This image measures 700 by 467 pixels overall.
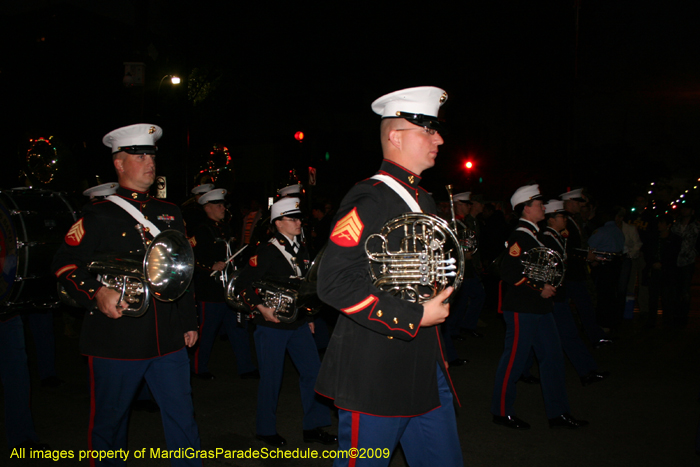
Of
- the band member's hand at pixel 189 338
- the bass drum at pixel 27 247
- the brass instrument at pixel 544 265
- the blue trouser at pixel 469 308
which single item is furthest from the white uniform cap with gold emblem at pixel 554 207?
the bass drum at pixel 27 247

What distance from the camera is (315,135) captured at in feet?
47.0

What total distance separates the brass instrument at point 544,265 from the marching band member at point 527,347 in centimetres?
5

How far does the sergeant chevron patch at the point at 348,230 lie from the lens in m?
2.29

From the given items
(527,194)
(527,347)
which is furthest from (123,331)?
(527,194)

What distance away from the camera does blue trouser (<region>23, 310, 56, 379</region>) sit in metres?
6.20

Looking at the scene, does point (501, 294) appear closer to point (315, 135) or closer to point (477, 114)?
point (315, 135)

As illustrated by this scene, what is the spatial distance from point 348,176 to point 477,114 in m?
9.14

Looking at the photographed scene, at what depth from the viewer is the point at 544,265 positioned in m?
5.19

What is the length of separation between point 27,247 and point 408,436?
11.6 ft

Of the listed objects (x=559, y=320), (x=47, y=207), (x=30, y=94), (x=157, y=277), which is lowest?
(x=559, y=320)

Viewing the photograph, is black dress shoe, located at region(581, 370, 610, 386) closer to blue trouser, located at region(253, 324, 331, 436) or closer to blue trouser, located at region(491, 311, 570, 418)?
blue trouser, located at region(491, 311, 570, 418)

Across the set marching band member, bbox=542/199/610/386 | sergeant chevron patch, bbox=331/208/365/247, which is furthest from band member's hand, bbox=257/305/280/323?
marching band member, bbox=542/199/610/386

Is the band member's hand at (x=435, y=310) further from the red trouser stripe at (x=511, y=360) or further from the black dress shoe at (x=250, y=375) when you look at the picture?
the black dress shoe at (x=250, y=375)

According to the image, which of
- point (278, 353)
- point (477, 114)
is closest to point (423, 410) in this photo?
point (278, 353)
